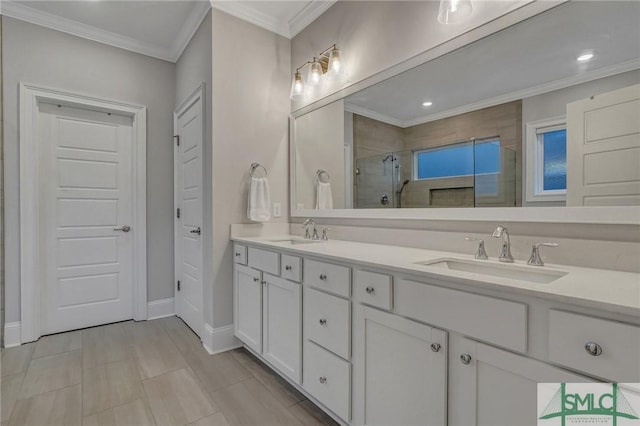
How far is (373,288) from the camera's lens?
1.30 meters

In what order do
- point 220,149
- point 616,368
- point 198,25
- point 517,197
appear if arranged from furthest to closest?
point 198,25 → point 220,149 → point 517,197 → point 616,368

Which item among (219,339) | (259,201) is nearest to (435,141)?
(259,201)

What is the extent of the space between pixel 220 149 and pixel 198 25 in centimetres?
114

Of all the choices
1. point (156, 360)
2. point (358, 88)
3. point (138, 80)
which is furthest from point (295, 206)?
point (138, 80)

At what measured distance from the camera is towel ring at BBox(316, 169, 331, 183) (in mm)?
2441

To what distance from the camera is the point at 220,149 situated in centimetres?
234

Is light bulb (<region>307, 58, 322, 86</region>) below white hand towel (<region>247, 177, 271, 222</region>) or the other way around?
the other way around

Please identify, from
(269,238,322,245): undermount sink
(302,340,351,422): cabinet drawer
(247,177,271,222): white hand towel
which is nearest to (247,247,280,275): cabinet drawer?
(269,238,322,245): undermount sink

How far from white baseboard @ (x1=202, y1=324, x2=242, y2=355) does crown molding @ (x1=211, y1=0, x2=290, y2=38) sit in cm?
244

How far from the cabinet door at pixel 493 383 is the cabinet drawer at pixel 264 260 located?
3.66ft

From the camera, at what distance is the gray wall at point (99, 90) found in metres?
2.45

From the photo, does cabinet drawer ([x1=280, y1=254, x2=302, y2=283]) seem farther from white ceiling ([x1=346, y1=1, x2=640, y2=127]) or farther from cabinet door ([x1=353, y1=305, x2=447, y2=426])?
white ceiling ([x1=346, y1=1, x2=640, y2=127])

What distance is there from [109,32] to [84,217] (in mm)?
1699

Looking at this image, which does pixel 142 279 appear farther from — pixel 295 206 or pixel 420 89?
pixel 420 89
